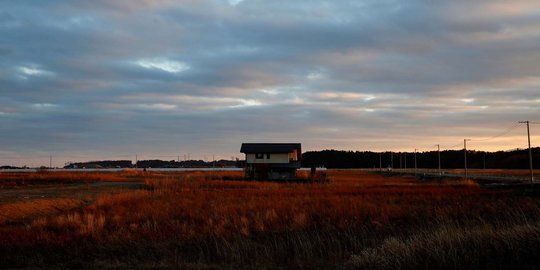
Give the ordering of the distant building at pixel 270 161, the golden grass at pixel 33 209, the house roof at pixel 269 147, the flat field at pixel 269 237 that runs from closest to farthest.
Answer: the flat field at pixel 269 237 < the golden grass at pixel 33 209 < the distant building at pixel 270 161 < the house roof at pixel 269 147

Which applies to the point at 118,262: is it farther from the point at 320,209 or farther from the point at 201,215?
the point at 320,209

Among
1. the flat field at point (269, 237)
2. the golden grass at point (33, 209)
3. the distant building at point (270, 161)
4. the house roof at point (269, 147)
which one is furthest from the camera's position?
the house roof at point (269, 147)

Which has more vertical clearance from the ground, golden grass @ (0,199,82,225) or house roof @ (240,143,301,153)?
house roof @ (240,143,301,153)

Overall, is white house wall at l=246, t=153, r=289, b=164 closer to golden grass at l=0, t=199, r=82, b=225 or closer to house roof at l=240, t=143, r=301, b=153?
house roof at l=240, t=143, r=301, b=153

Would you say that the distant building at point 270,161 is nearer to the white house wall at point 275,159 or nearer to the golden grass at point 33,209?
the white house wall at point 275,159

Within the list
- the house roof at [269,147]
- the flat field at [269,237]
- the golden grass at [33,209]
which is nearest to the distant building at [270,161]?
the house roof at [269,147]

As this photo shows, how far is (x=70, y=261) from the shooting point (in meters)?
13.8

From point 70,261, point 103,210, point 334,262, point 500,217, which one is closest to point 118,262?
Answer: point 70,261

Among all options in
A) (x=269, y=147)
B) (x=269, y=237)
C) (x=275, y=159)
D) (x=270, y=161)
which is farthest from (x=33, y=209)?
(x=269, y=147)

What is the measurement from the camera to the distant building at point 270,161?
68.1 m

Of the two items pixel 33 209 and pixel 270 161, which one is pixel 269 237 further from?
pixel 270 161

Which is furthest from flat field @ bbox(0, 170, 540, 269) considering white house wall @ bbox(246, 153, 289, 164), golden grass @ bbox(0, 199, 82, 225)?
white house wall @ bbox(246, 153, 289, 164)

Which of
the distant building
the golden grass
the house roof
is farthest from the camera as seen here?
the house roof

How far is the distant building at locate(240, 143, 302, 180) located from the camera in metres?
68.1
